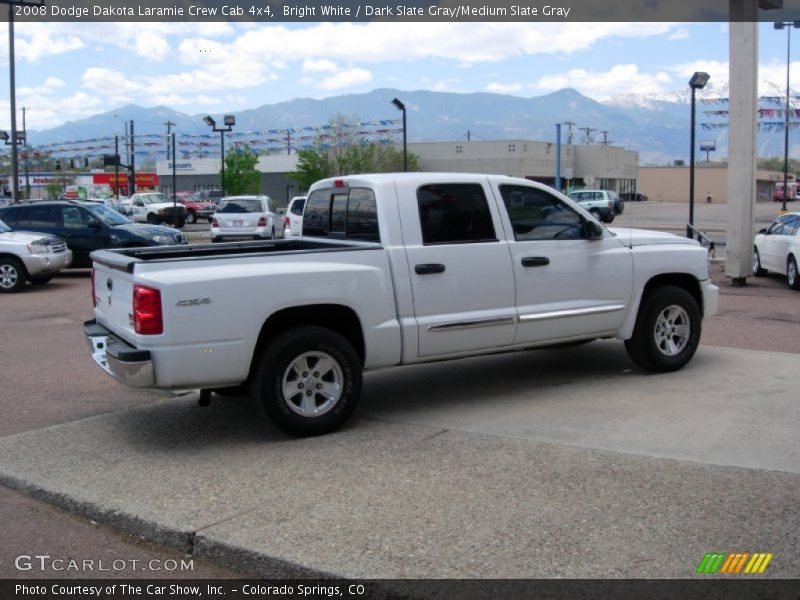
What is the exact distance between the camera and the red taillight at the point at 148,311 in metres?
6.00

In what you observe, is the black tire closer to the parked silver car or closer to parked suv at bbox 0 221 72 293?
parked suv at bbox 0 221 72 293

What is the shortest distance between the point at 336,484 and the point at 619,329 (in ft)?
12.1

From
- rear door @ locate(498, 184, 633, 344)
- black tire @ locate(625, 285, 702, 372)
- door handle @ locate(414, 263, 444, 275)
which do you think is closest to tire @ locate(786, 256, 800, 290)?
black tire @ locate(625, 285, 702, 372)

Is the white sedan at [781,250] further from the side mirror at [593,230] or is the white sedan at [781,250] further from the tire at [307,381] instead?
the tire at [307,381]

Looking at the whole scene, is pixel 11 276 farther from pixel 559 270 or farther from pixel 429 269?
pixel 559 270

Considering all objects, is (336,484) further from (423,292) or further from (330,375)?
(423,292)

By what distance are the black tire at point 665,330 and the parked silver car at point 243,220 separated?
64.5 ft

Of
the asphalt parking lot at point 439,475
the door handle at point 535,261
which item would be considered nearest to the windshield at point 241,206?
the asphalt parking lot at point 439,475

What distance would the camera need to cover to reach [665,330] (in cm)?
838

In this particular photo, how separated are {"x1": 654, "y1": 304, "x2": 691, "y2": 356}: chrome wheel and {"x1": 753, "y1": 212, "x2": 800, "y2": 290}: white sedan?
851 centimetres

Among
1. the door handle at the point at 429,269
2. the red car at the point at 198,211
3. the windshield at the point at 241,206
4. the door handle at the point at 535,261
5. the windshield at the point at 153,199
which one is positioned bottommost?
the door handle at the point at 429,269

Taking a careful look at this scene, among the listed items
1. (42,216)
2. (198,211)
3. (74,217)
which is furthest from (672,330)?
(198,211)

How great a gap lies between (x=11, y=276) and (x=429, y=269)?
1291cm

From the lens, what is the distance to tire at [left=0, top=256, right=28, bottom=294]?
56.6 feet
